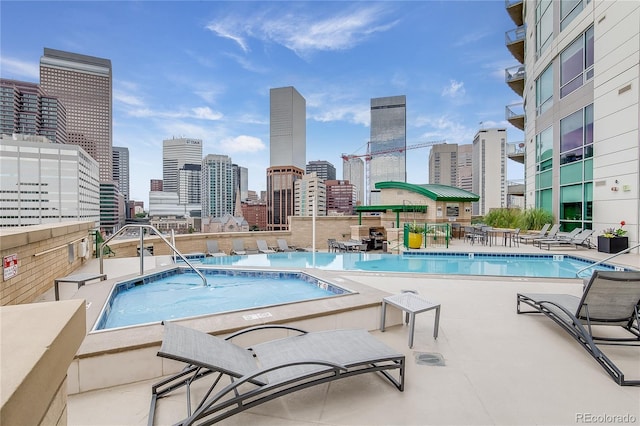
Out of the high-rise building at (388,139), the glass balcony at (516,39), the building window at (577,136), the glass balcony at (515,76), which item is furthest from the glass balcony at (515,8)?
the high-rise building at (388,139)

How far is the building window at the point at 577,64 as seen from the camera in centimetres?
1148

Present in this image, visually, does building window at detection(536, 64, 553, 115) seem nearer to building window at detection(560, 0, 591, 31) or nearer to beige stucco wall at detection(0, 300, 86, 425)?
building window at detection(560, 0, 591, 31)

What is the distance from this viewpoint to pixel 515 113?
19.3 meters

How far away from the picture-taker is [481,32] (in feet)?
74.3

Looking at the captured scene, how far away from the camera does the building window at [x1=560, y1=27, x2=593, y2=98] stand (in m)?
11.5

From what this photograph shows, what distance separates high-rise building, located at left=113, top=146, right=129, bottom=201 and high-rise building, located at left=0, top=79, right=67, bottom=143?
64.3 metres

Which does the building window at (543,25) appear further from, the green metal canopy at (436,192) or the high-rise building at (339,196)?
the high-rise building at (339,196)

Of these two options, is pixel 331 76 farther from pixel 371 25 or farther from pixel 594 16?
pixel 594 16

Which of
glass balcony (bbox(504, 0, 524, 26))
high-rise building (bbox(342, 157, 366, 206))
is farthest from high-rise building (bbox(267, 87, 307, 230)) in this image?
glass balcony (bbox(504, 0, 524, 26))

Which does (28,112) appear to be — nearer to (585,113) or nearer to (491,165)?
(585,113)

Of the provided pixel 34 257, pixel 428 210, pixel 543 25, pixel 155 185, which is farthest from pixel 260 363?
pixel 155 185

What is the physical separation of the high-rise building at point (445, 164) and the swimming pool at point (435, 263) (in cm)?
12470

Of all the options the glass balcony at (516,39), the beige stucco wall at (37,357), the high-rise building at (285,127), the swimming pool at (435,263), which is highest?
the high-rise building at (285,127)

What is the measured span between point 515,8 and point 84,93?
6514 inches
